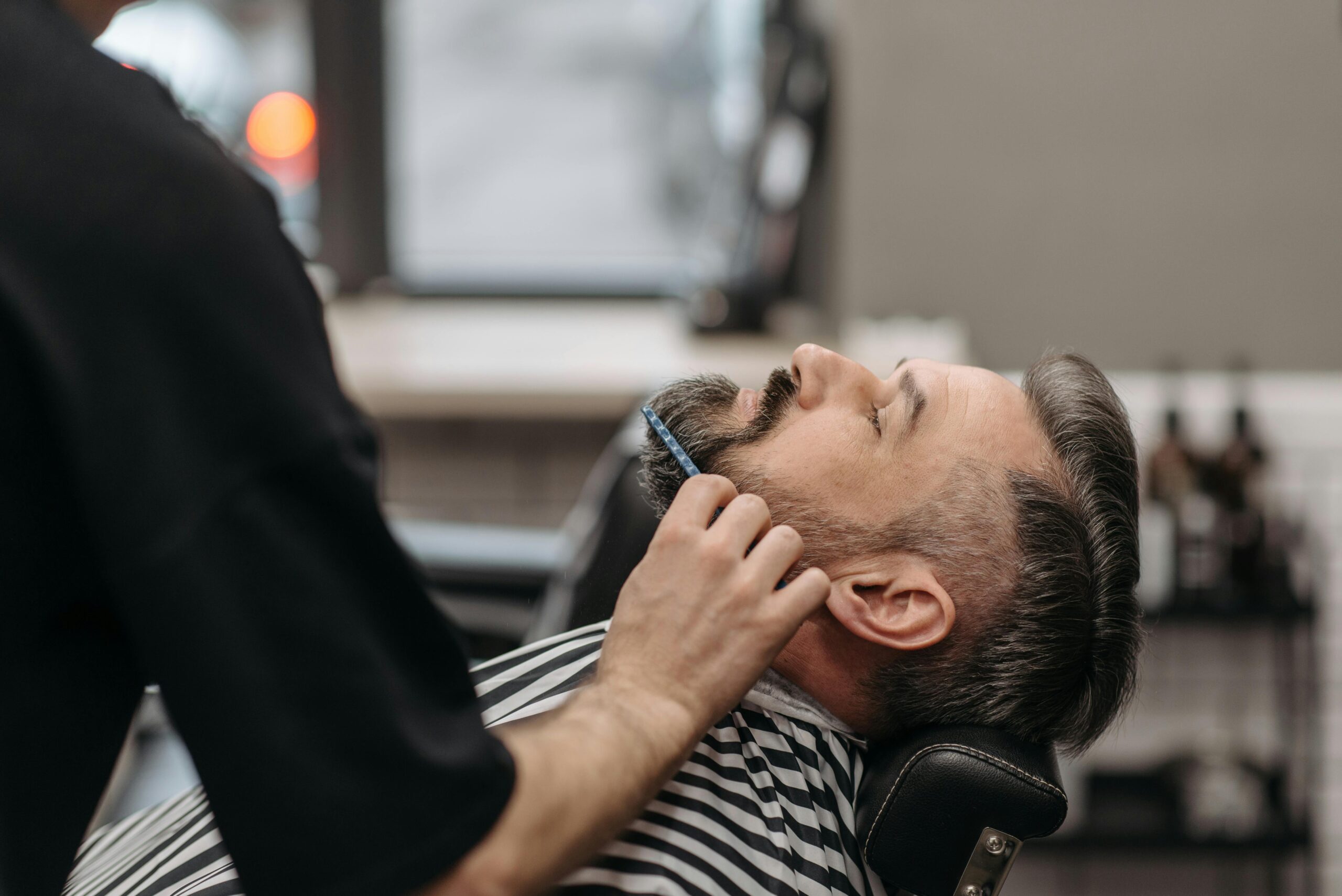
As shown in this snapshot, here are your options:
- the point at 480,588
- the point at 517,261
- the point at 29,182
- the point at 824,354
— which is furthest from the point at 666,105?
the point at 29,182

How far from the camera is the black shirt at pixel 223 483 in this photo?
2.23ft

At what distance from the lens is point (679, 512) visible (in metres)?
1.01

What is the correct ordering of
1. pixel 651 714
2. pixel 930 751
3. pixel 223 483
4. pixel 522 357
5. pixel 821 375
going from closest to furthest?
pixel 223 483 < pixel 651 714 < pixel 930 751 < pixel 821 375 < pixel 522 357

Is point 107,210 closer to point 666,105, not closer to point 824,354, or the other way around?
point 824,354

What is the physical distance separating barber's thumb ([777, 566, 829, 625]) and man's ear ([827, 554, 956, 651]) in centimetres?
25

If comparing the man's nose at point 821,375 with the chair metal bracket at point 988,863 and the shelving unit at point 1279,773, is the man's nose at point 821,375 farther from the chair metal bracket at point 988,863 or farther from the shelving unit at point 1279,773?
the shelving unit at point 1279,773

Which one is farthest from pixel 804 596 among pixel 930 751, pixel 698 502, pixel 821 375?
pixel 821 375

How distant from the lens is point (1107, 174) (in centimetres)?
261

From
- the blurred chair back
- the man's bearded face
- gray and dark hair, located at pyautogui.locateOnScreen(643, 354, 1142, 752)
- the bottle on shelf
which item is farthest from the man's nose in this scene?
the bottle on shelf

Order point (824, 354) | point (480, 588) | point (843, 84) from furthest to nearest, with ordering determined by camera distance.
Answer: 1. point (843, 84)
2. point (480, 588)
3. point (824, 354)

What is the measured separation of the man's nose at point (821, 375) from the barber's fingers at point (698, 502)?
332 millimetres

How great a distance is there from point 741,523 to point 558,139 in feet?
8.97

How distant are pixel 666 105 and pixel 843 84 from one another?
32.2 inches

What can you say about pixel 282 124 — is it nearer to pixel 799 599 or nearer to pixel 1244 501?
pixel 1244 501
